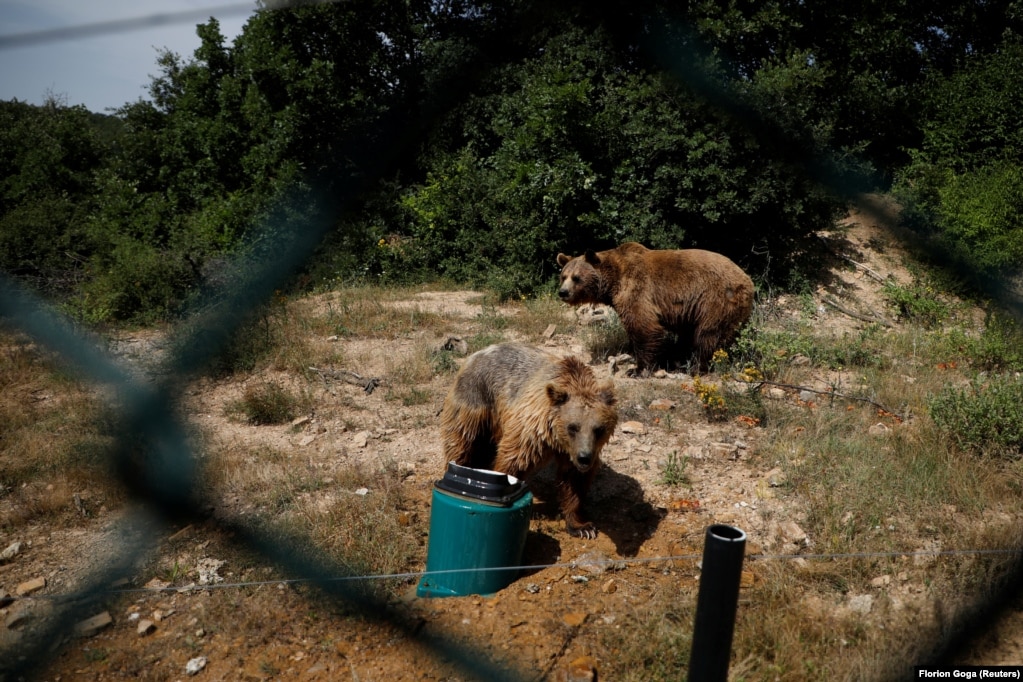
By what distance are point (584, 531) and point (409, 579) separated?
103cm

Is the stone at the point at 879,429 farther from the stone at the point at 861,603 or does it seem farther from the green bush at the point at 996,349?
the green bush at the point at 996,349

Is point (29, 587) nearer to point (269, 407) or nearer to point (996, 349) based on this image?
point (269, 407)

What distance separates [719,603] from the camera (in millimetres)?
1684

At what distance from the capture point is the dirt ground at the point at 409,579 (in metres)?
3.05

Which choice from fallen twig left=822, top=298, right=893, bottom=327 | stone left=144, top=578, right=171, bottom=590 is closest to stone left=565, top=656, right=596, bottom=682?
stone left=144, top=578, right=171, bottom=590

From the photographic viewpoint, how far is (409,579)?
11.9ft

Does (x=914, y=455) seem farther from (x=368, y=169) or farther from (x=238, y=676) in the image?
(x=368, y=169)

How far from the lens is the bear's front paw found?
4.04 metres

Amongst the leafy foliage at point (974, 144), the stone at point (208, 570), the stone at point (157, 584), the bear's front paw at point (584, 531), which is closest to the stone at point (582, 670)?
the bear's front paw at point (584, 531)

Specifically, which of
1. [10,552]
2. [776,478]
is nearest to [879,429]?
[776,478]

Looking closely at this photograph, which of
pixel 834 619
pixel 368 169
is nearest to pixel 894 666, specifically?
pixel 834 619

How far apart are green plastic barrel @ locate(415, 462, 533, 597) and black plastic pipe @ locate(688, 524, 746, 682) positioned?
162 cm

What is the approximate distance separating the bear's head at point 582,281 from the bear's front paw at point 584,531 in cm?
331

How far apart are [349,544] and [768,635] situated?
85.0 inches
